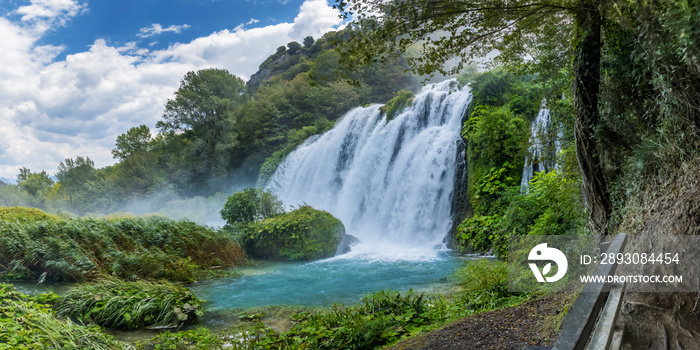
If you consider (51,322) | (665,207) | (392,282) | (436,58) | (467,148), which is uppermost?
(436,58)

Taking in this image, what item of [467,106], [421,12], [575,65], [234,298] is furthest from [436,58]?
[467,106]

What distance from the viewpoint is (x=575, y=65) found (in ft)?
12.9

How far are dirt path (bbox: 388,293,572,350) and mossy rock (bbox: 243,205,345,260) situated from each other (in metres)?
8.41

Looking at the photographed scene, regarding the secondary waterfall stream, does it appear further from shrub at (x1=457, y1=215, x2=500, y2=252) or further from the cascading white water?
shrub at (x1=457, y1=215, x2=500, y2=252)

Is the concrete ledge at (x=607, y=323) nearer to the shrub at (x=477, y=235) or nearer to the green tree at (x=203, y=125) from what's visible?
the shrub at (x=477, y=235)

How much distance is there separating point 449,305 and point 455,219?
21.8ft

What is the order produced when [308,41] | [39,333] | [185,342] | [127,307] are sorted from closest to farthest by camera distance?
1. [39,333]
2. [185,342]
3. [127,307]
4. [308,41]

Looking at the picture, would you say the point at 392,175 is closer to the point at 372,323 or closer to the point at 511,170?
the point at 511,170

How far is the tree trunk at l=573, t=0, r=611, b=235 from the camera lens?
3.66 meters

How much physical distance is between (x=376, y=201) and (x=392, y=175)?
1.16 m

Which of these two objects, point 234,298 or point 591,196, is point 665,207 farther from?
point 234,298

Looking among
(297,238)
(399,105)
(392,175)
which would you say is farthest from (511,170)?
(399,105)

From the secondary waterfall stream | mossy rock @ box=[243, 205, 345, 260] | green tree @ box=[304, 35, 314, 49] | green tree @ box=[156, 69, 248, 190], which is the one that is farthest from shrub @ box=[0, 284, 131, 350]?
green tree @ box=[304, 35, 314, 49]

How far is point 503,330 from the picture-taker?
373 cm
